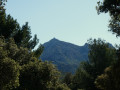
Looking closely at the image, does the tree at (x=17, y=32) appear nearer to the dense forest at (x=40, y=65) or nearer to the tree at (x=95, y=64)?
the dense forest at (x=40, y=65)

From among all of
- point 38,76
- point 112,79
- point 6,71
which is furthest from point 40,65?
point 112,79

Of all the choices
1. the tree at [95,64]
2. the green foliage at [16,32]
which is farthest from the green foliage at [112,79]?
the green foliage at [16,32]

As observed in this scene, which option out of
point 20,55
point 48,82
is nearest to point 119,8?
point 48,82

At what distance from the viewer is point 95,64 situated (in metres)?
37.9

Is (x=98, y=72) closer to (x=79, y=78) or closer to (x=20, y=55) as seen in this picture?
(x=79, y=78)

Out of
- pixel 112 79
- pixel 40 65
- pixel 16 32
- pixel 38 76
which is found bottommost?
pixel 112 79

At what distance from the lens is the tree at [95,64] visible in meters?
36.9

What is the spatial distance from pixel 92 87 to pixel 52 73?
1478cm

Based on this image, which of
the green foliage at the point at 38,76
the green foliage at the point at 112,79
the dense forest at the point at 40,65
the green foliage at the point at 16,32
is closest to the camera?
the green foliage at the point at 112,79

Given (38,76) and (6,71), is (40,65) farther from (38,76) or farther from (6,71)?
(6,71)

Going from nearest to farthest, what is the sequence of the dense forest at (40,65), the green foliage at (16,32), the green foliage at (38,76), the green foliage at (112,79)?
the green foliage at (112,79)
the dense forest at (40,65)
the green foliage at (38,76)
the green foliage at (16,32)

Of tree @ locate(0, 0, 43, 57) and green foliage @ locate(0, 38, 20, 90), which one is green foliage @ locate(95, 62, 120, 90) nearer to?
green foliage @ locate(0, 38, 20, 90)

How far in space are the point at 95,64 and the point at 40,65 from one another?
51.8ft

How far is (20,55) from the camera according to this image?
28.9 m
